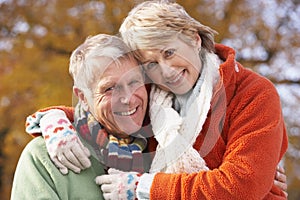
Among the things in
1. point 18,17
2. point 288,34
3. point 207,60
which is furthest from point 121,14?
point 207,60

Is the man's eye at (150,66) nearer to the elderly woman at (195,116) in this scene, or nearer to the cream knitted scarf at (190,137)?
the elderly woman at (195,116)

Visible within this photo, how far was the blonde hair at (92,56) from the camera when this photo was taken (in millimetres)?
1885

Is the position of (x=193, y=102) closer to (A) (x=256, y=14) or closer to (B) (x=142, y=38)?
(B) (x=142, y=38)

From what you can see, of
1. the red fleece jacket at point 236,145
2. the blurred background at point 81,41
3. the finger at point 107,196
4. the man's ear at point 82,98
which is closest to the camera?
the red fleece jacket at point 236,145

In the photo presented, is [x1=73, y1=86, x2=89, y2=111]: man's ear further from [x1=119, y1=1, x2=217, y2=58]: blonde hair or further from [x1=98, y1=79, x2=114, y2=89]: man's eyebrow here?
[x1=119, y1=1, x2=217, y2=58]: blonde hair

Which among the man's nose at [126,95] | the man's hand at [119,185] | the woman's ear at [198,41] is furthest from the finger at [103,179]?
the woman's ear at [198,41]

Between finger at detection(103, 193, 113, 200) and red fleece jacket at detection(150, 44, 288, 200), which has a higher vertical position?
red fleece jacket at detection(150, 44, 288, 200)

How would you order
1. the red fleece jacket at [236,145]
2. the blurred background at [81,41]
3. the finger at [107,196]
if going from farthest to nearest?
the blurred background at [81,41] < the finger at [107,196] < the red fleece jacket at [236,145]

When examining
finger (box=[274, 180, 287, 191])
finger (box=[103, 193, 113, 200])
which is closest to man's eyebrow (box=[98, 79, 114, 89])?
finger (box=[103, 193, 113, 200])

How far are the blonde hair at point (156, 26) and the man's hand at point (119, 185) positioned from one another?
0.36 metres

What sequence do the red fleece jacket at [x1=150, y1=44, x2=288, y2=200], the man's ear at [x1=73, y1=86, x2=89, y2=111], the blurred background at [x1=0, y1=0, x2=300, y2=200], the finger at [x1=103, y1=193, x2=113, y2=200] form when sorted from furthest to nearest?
the blurred background at [x1=0, y1=0, x2=300, y2=200], the man's ear at [x1=73, y1=86, x2=89, y2=111], the finger at [x1=103, y1=193, x2=113, y2=200], the red fleece jacket at [x1=150, y1=44, x2=288, y2=200]

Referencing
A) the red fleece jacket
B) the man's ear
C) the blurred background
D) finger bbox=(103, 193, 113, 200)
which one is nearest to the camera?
the red fleece jacket

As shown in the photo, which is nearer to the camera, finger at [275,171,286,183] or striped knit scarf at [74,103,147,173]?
striped knit scarf at [74,103,147,173]

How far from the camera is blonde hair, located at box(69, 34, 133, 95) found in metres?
1.88
